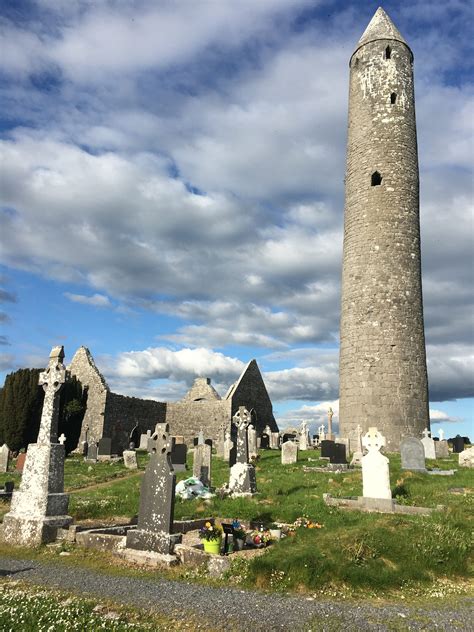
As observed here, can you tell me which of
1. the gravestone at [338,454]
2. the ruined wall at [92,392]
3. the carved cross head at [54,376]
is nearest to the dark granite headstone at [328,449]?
the gravestone at [338,454]

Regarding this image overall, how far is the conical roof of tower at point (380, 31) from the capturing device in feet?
77.5

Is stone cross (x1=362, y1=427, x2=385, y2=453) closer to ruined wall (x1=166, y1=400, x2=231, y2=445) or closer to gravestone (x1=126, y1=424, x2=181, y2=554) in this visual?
gravestone (x1=126, y1=424, x2=181, y2=554)

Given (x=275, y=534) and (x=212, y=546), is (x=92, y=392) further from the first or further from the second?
(x=212, y=546)

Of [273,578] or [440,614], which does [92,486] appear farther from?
[440,614]

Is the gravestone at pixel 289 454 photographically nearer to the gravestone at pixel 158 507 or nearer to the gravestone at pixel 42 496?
the gravestone at pixel 42 496

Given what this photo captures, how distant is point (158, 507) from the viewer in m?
7.02

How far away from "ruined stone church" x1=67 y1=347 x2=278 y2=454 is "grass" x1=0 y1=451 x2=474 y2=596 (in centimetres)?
1665

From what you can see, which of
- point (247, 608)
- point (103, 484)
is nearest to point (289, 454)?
point (103, 484)

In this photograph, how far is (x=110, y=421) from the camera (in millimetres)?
30484

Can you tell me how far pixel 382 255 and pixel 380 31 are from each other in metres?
11.8

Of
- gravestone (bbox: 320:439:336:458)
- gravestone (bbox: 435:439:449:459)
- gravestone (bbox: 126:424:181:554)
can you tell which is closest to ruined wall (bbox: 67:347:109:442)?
gravestone (bbox: 320:439:336:458)

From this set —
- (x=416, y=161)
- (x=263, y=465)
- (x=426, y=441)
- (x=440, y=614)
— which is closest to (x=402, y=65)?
(x=416, y=161)

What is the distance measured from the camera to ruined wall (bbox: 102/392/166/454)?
30.4 meters

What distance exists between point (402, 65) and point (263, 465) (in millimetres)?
19882
